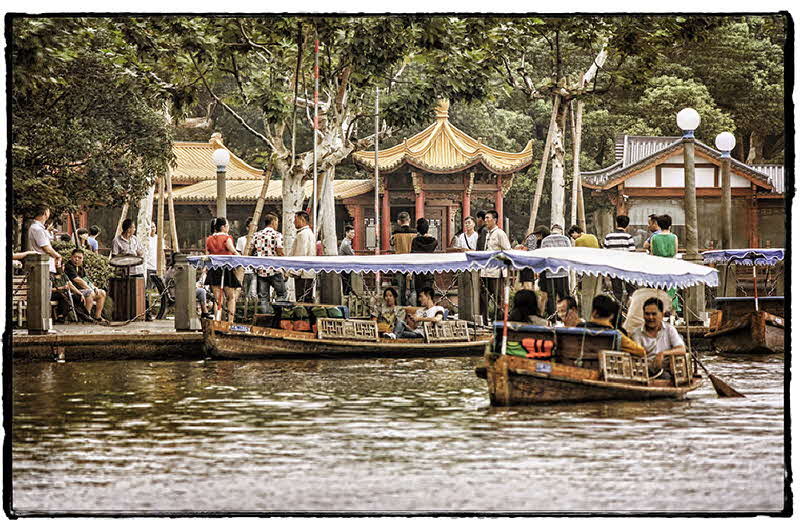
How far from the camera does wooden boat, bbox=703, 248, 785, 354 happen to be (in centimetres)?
1370

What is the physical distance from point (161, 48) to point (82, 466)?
28.1 feet

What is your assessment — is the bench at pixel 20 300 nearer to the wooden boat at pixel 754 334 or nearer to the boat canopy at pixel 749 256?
the wooden boat at pixel 754 334

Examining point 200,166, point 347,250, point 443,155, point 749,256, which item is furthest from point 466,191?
point 749,256

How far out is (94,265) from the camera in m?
16.4

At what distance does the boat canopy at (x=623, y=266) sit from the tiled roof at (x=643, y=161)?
14020 mm

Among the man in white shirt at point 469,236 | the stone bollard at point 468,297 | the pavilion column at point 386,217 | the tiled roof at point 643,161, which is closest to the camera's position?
the man in white shirt at point 469,236

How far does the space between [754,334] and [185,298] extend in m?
6.13

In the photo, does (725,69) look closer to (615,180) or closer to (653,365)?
(615,180)

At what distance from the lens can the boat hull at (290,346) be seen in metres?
13.5

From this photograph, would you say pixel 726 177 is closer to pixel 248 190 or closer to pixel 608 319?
pixel 608 319

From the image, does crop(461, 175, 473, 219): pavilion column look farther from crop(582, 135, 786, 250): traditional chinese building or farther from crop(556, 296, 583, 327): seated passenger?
crop(556, 296, 583, 327): seated passenger

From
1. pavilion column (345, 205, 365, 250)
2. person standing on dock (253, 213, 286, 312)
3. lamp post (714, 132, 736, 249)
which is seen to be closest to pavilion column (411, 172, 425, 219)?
pavilion column (345, 205, 365, 250)

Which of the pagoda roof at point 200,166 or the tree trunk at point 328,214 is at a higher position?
the pagoda roof at point 200,166

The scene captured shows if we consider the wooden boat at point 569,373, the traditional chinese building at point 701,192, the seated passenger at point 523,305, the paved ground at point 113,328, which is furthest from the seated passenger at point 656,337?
the traditional chinese building at point 701,192
